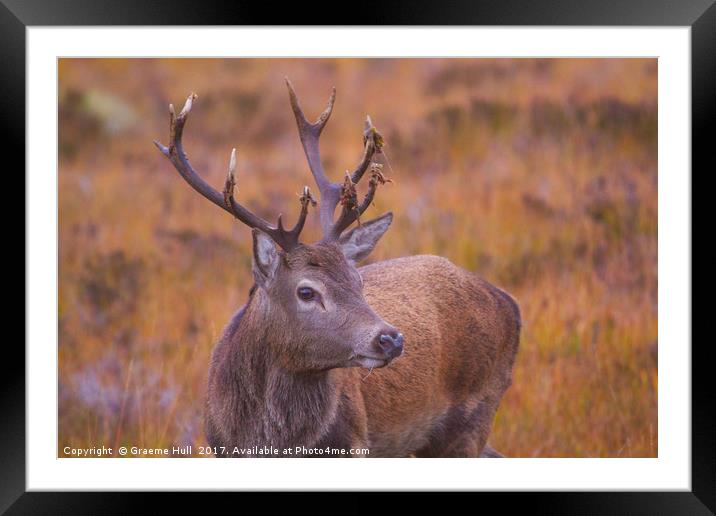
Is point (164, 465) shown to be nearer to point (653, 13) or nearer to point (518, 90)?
point (653, 13)

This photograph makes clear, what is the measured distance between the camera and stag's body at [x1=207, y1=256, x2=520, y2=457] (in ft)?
23.3

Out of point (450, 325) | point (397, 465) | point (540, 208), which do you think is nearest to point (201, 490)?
point (397, 465)

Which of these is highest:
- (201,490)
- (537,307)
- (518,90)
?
(518,90)

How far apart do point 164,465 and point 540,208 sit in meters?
6.34

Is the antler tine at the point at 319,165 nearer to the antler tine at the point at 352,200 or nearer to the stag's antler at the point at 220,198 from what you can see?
the antler tine at the point at 352,200

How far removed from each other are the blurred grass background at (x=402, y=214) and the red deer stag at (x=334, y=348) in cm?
92

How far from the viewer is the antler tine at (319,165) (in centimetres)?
716

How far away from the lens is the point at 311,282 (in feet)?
22.5

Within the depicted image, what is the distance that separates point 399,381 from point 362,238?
44.2 inches

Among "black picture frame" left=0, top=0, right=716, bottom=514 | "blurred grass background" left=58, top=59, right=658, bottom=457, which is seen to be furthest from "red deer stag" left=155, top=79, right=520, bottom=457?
"blurred grass background" left=58, top=59, right=658, bottom=457

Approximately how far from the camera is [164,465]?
7305 mm

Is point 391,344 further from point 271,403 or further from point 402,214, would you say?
point 402,214

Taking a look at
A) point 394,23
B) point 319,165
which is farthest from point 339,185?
point 394,23

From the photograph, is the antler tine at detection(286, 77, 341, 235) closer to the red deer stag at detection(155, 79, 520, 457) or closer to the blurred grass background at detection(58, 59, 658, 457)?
the red deer stag at detection(155, 79, 520, 457)
